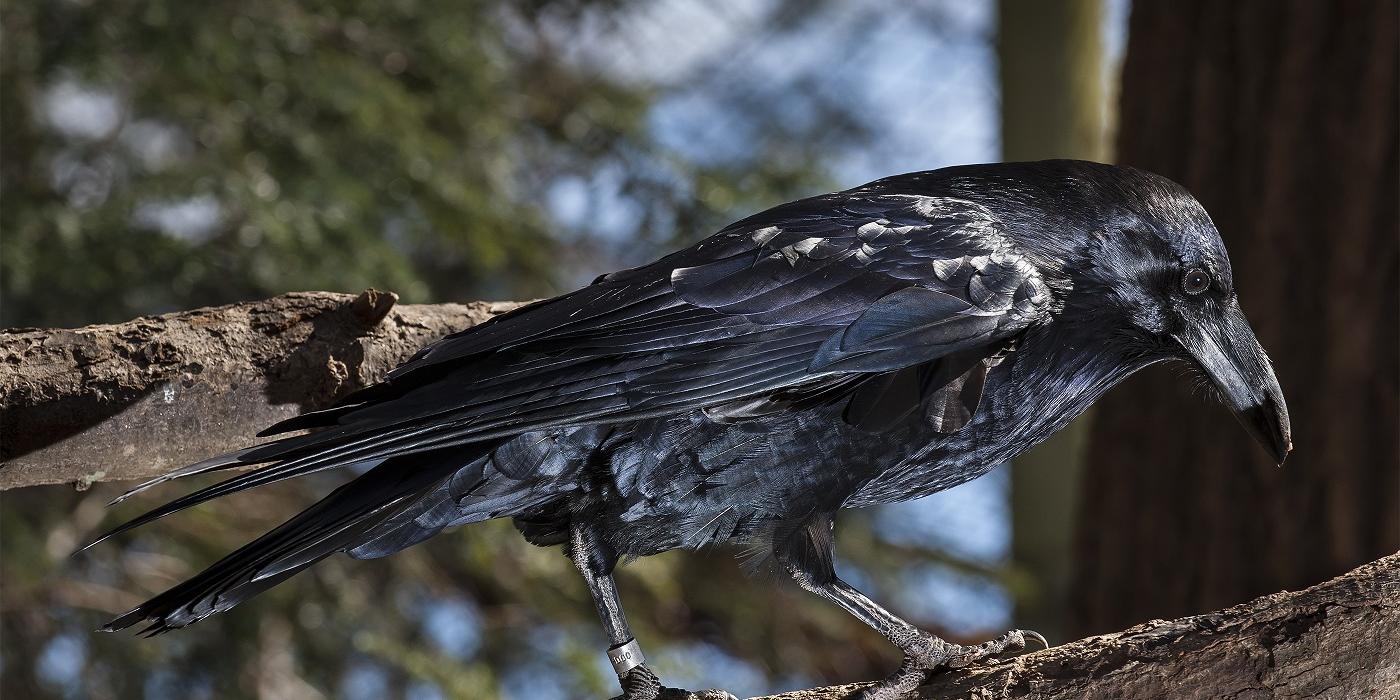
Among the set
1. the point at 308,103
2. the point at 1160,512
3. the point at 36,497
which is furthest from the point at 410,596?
the point at 1160,512

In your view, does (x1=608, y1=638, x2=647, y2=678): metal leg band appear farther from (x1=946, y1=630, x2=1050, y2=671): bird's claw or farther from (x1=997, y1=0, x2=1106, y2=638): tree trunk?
(x1=997, y1=0, x2=1106, y2=638): tree trunk

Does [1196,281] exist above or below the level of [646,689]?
above

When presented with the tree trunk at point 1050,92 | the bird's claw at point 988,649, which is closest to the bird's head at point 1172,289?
the bird's claw at point 988,649

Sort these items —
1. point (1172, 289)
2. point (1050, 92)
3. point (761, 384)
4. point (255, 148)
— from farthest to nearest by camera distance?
point (1050, 92) < point (255, 148) < point (1172, 289) < point (761, 384)

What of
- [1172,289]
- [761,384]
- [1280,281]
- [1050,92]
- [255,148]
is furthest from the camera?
[1050,92]

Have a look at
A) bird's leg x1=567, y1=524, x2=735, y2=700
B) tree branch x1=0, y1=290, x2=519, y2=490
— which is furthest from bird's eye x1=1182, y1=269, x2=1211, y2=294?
tree branch x1=0, y1=290, x2=519, y2=490

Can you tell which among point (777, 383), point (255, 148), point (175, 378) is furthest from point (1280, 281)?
point (175, 378)

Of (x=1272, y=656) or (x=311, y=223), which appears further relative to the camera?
(x=311, y=223)

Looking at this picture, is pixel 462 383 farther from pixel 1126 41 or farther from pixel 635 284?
→ pixel 1126 41

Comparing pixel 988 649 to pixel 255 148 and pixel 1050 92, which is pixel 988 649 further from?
pixel 1050 92

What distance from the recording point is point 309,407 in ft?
4.27

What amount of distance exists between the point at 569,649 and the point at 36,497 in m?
0.80

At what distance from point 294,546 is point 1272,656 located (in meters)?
0.74

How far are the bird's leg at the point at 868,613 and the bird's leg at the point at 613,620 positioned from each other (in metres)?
0.12
